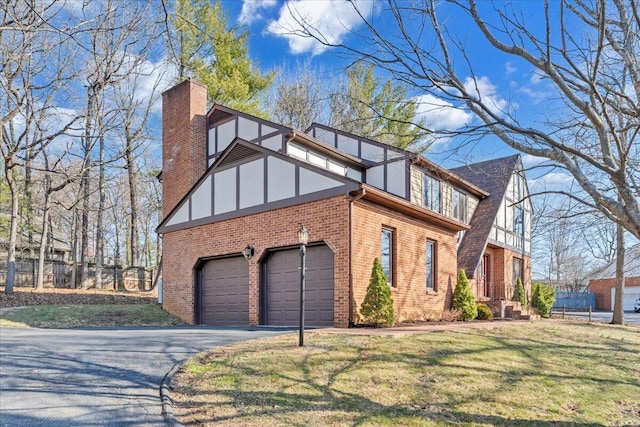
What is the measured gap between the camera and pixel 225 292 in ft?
47.2

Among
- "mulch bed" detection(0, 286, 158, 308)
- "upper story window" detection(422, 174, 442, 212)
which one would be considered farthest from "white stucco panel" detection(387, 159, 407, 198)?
"mulch bed" detection(0, 286, 158, 308)

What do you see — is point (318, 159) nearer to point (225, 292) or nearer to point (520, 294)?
point (225, 292)

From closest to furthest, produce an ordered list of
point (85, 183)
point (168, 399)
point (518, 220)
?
point (168, 399)
point (518, 220)
point (85, 183)

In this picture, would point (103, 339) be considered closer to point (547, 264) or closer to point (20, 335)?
point (20, 335)

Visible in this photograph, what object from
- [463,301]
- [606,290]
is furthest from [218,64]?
[606,290]

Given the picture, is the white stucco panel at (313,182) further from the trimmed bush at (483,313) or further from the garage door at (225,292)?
the trimmed bush at (483,313)

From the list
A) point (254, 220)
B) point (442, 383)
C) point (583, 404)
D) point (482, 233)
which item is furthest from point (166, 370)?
point (482, 233)

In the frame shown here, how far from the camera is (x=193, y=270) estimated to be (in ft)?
49.5

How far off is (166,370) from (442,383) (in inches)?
153

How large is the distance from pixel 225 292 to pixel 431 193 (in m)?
8.32

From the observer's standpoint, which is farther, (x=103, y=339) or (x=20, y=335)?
(x=20, y=335)

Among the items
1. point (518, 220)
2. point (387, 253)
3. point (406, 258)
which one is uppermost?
point (518, 220)

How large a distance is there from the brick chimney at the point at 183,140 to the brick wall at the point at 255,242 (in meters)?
2.77

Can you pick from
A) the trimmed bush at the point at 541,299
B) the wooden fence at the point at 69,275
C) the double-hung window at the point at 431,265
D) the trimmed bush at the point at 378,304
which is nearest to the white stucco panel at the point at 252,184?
the trimmed bush at the point at 378,304
